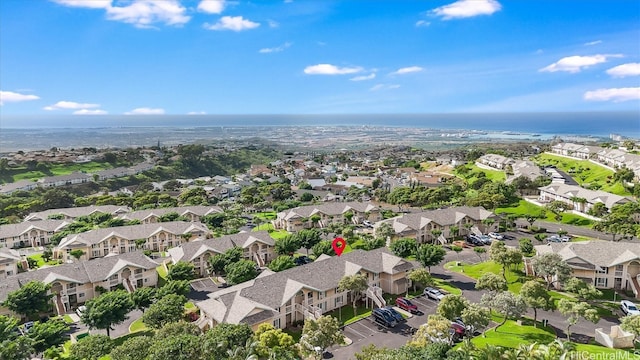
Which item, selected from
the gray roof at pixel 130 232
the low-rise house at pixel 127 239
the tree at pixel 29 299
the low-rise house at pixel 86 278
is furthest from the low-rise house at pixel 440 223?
the tree at pixel 29 299

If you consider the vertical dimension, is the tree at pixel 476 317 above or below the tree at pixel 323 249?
above

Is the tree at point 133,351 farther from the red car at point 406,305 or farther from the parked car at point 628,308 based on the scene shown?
the parked car at point 628,308

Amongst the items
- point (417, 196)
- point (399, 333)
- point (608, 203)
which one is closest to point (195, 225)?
point (399, 333)

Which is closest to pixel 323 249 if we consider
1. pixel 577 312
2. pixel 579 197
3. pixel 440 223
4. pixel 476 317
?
pixel 440 223

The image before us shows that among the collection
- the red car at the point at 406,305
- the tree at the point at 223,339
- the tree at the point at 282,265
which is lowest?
the red car at the point at 406,305

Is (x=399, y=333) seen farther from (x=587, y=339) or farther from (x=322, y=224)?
(x=322, y=224)

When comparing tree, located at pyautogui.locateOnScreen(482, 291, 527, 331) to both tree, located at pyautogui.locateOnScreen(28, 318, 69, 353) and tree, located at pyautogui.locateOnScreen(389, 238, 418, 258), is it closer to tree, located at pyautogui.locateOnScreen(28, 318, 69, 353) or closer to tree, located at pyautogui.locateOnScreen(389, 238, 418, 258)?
tree, located at pyautogui.locateOnScreen(389, 238, 418, 258)

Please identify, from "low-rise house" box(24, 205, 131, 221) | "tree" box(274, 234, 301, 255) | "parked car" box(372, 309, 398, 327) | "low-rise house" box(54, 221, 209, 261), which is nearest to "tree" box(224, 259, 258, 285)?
"tree" box(274, 234, 301, 255)
